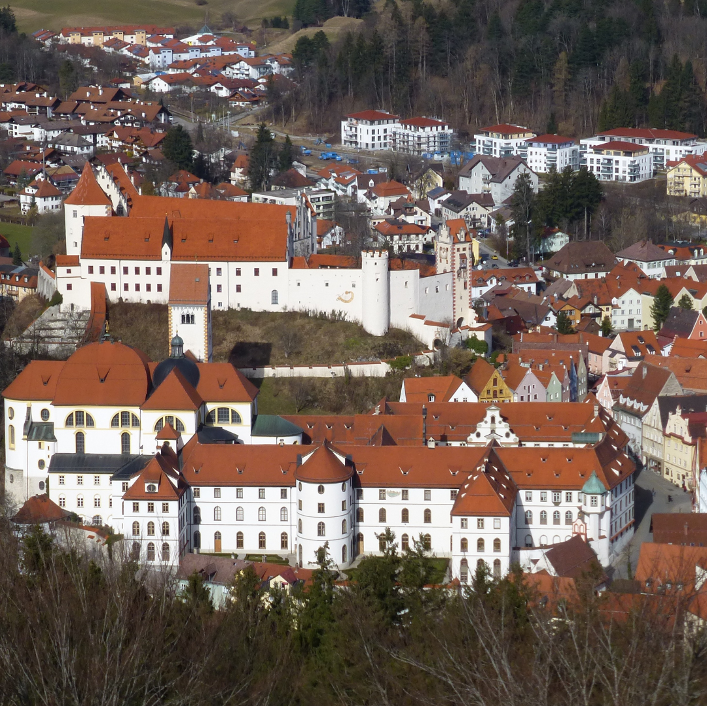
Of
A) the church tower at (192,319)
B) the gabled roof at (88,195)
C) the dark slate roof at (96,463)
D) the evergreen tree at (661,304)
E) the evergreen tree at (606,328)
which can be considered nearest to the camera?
the dark slate roof at (96,463)

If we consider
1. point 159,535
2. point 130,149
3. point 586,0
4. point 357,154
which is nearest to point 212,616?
point 159,535

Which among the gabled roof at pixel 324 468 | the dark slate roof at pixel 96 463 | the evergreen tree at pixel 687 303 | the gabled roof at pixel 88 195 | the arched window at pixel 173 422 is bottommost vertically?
the dark slate roof at pixel 96 463

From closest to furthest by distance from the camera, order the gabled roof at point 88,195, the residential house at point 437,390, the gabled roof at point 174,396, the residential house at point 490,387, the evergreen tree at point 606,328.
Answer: the gabled roof at point 174,396
the residential house at point 437,390
the residential house at point 490,387
the gabled roof at point 88,195
the evergreen tree at point 606,328

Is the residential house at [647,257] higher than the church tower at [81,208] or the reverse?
the reverse

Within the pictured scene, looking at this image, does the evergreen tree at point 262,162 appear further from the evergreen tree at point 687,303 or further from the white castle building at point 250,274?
the evergreen tree at point 687,303

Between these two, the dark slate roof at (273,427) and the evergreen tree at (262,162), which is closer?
the dark slate roof at (273,427)

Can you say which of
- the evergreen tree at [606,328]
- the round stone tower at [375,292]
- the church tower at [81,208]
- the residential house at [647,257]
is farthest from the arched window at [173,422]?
the residential house at [647,257]
